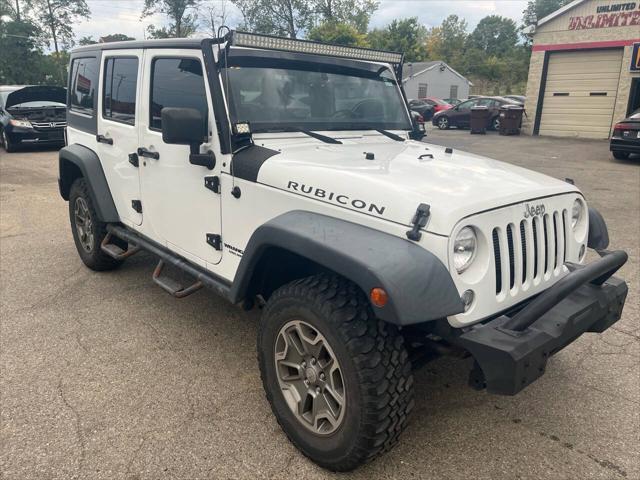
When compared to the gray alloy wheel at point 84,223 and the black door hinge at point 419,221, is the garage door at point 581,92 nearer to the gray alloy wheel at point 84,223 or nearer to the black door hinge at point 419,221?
the gray alloy wheel at point 84,223

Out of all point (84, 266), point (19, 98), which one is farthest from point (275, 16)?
point (84, 266)

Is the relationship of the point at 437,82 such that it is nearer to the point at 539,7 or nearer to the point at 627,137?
the point at 627,137

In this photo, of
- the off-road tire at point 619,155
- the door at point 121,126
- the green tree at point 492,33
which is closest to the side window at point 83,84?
the door at point 121,126

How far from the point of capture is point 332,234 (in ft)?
7.43

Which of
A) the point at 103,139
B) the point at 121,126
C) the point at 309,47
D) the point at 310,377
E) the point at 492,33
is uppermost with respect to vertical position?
the point at 492,33

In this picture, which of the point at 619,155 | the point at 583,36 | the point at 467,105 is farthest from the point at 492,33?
the point at 619,155

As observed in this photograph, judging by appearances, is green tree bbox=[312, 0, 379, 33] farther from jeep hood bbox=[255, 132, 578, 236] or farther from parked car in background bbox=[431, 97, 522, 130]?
jeep hood bbox=[255, 132, 578, 236]

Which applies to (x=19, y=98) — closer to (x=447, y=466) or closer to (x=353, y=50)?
(x=353, y=50)

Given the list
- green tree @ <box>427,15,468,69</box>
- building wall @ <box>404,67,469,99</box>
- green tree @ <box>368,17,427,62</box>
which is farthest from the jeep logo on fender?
green tree @ <box>427,15,468,69</box>

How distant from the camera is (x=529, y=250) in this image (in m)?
2.42

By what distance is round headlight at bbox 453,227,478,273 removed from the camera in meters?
2.19

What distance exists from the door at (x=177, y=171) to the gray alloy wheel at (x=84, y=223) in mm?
1165

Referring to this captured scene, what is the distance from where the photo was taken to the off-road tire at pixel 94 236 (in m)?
4.57

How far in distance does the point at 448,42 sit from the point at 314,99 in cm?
8028
